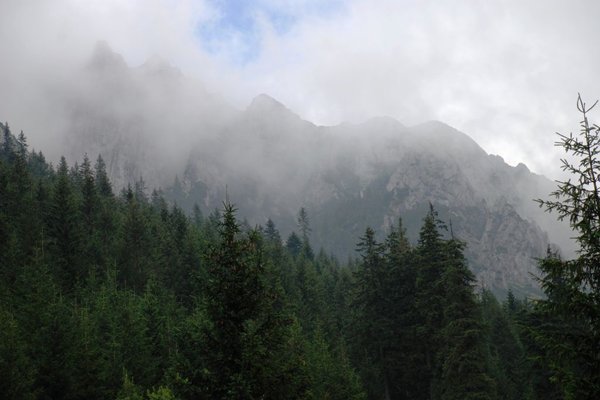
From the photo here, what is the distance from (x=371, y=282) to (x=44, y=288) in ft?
78.8

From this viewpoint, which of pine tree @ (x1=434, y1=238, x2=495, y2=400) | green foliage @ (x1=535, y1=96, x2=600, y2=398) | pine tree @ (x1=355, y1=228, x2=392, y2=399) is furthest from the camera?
pine tree @ (x1=355, y1=228, x2=392, y2=399)

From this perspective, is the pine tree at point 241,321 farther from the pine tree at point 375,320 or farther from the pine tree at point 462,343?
the pine tree at point 375,320

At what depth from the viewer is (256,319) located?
43.1ft

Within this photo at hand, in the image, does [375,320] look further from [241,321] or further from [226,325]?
[226,325]

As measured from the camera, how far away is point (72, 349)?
82.6 feet

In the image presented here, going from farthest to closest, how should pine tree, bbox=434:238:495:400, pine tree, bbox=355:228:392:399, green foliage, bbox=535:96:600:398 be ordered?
pine tree, bbox=355:228:392:399
pine tree, bbox=434:238:495:400
green foliage, bbox=535:96:600:398

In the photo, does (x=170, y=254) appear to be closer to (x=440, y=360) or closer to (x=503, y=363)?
(x=440, y=360)

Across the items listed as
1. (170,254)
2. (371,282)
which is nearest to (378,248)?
(371,282)

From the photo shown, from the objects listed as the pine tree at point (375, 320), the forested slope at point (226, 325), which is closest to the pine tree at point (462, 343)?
the forested slope at point (226, 325)

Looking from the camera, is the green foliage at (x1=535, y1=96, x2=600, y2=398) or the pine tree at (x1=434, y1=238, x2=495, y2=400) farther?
the pine tree at (x1=434, y1=238, x2=495, y2=400)

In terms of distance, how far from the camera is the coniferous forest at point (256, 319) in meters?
12.1

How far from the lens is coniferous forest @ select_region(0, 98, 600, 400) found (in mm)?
12078

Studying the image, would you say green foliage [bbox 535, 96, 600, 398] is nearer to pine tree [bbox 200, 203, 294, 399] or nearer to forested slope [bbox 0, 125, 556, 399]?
forested slope [bbox 0, 125, 556, 399]

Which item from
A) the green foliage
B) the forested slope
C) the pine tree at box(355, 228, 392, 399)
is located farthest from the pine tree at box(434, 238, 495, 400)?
the green foliage
